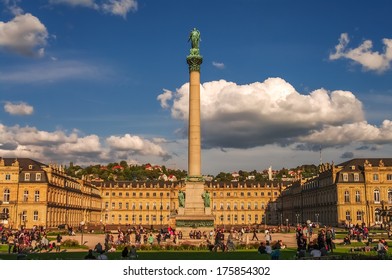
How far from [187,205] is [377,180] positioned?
229ft

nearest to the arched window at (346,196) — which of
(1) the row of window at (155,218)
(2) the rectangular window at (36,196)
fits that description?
(2) the rectangular window at (36,196)

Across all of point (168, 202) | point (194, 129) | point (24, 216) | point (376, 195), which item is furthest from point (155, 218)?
point (194, 129)

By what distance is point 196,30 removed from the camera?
2795 inches

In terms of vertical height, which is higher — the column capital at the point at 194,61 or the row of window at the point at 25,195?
the column capital at the point at 194,61

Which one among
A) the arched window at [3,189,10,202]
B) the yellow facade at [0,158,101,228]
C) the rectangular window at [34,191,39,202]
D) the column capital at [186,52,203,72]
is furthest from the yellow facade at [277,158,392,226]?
the arched window at [3,189,10,202]

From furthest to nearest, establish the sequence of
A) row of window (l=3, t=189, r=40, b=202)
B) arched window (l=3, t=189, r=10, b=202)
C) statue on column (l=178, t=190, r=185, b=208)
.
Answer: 1. row of window (l=3, t=189, r=40, b=202)
2. arched window (l=3, t=189, r=10, b=202)
3. statue on column (l=178, t=190, r=185, b=208)

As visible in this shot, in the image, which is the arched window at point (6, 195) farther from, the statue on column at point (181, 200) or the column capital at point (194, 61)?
the column capital at point (194, 61)

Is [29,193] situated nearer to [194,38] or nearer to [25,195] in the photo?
[25,195]

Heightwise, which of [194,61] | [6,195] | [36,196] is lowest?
[36,196]

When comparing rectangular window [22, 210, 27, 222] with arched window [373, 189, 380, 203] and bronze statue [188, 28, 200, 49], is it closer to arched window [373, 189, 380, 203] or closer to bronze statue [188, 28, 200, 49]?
bronze statue [188, 28, 200, 49]

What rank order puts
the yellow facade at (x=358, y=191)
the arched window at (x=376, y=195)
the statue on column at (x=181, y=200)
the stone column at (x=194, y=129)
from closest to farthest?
the statue on column at (x=181, y=200)
the stone column at (x=194, y=129)
the yellow facade at (x=358, y=191)
the arched window at (x=376, y=195)

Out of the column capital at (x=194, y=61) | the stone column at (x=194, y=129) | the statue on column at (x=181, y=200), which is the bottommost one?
the statue on column at (x=181, y=200)
